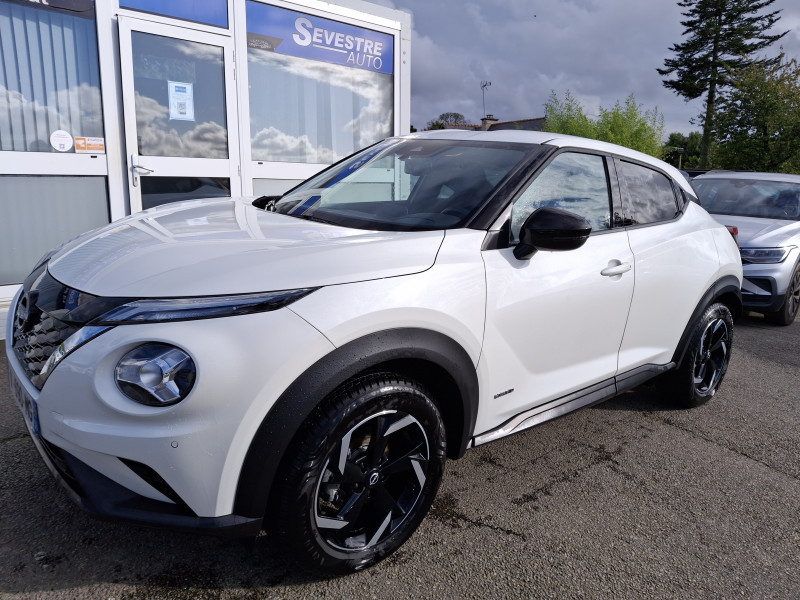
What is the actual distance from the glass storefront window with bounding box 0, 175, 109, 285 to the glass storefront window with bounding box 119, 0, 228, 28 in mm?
1582

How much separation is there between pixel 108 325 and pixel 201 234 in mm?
610

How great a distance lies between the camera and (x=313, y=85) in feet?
23.6

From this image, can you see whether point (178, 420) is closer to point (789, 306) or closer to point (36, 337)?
point (36, 337)

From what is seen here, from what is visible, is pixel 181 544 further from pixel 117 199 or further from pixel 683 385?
pixel 117 199

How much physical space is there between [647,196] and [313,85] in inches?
191

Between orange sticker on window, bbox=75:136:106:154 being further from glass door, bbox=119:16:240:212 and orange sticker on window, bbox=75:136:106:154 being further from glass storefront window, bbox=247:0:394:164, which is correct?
glass storefront window, bbox=247:0:394:164

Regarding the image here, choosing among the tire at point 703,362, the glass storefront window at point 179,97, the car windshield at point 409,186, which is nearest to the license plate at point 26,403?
the car windshield at point 409,186

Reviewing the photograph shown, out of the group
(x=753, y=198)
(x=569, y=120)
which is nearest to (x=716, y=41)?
(x=569, y=120)

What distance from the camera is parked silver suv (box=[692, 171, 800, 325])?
617 centimetres

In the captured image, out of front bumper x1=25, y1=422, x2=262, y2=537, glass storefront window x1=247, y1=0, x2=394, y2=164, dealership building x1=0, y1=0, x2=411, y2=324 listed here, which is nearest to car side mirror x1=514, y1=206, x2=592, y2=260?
front bumper x1=25, y1=422, x2=262, y2=537

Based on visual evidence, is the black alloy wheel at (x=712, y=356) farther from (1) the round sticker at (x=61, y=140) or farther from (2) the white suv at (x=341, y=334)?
(1) the round sticker at (x=61, y=140)

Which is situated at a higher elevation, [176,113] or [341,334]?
[176,113]

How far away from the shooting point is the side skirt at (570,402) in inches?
102

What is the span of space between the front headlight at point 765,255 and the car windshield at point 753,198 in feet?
2.66
